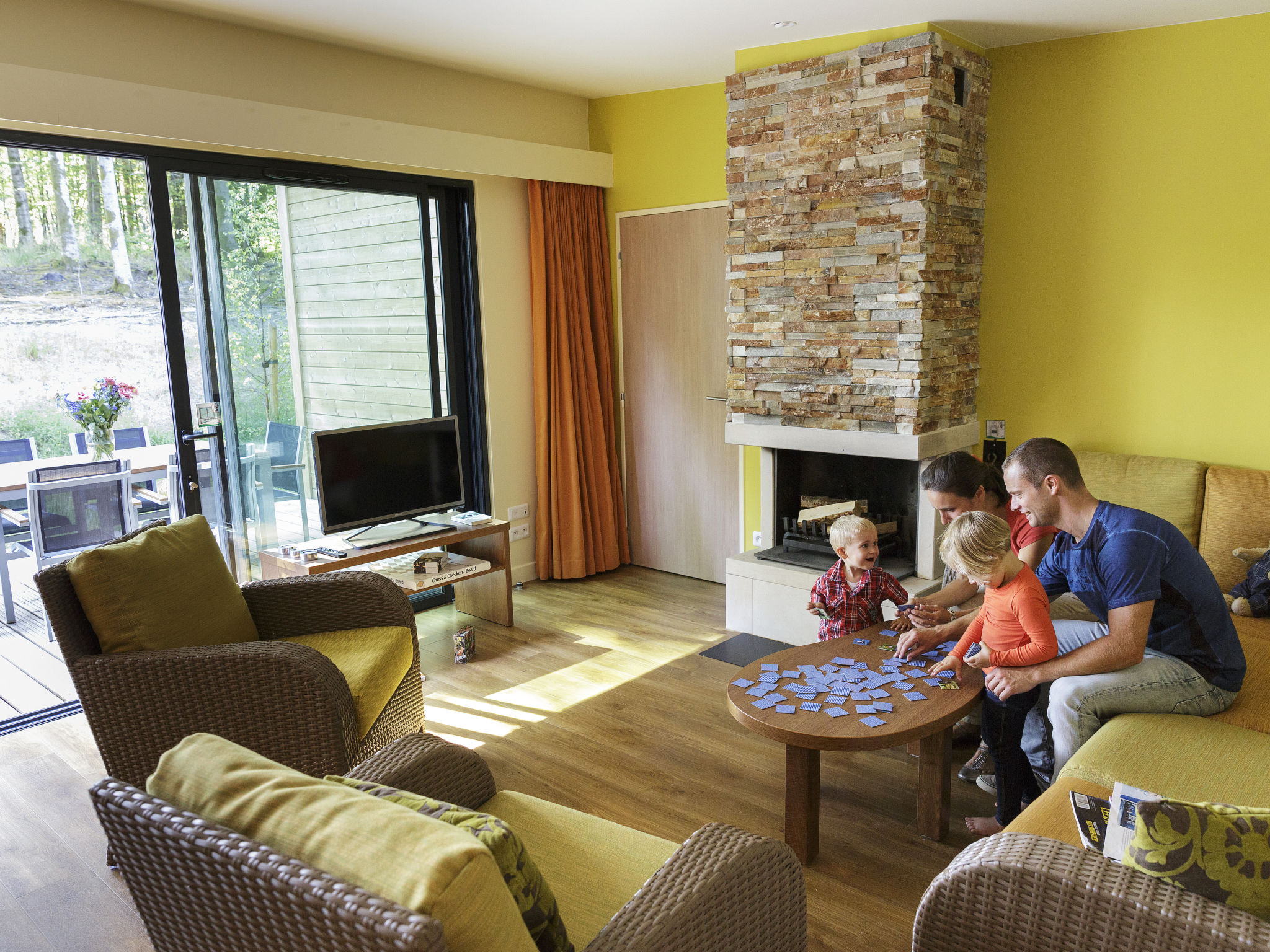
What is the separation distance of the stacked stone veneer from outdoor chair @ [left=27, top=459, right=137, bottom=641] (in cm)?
267

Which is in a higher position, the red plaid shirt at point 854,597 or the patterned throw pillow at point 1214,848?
the patterned throw pillow at point 1214,848

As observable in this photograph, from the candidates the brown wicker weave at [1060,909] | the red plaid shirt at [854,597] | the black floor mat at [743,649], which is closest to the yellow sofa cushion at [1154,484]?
the red plaid shirt at [854,597]

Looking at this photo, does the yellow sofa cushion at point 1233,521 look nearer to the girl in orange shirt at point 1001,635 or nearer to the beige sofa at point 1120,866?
the beige sofa at point 1120,866

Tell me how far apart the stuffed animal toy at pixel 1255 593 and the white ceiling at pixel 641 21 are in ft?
6.55

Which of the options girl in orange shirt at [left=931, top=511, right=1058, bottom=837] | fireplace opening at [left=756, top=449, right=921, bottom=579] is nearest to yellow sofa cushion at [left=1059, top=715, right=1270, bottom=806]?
girl in orange shirt at [left=931, top=511, right=1058, bottom=837]

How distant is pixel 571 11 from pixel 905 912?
3.22m

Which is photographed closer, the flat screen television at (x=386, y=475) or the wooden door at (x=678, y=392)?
the flat screen television at (x=386, y=475)

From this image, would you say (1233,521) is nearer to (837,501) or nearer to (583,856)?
(837,501)

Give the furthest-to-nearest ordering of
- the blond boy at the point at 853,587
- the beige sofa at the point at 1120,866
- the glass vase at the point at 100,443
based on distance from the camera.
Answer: the glass vase at the point at 100,443
the blond boy at the point at 853,587
the beige sofa at the point at 1120,866

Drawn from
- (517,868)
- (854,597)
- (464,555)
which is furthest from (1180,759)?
(464,555)

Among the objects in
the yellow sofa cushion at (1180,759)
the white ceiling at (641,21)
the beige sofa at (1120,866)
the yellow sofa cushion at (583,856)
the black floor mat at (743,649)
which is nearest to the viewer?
the beige sofa at (1120,866)

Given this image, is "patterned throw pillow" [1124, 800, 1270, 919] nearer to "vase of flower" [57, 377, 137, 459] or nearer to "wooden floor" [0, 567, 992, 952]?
"wooden floor" [0, 567, 992, 952]

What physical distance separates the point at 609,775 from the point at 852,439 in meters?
1.78

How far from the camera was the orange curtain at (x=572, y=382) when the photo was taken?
500 cm
